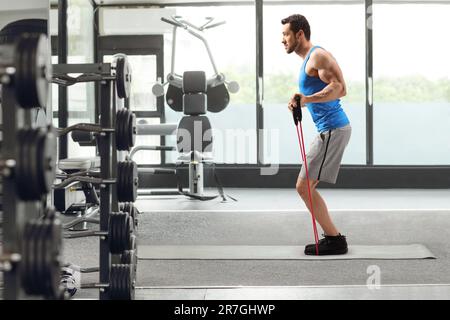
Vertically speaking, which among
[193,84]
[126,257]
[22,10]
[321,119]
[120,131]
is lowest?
[126,257]

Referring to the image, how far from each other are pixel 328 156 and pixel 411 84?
4.47 m

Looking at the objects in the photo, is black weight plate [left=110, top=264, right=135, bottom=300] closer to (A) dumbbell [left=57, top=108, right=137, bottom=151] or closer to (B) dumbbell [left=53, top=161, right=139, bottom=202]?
(B) dumbbell [left=53, top=161, right=139, bottom=202]

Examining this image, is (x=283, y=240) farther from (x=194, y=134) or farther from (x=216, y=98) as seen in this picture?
(x=216, y=98)

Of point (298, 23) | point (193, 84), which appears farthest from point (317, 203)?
point (193, 84)

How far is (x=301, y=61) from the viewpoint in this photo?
838 cm

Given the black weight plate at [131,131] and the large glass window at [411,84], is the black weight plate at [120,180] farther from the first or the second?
the large glass window at [411,84]

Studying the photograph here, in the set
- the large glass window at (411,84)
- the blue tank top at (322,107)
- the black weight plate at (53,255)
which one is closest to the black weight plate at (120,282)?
the black weight plate at (53,255)

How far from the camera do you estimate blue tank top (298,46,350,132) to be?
4.21m

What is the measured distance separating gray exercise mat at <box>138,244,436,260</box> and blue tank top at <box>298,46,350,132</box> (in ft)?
2.56

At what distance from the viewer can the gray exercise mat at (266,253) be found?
4.22m

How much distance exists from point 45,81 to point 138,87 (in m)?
6.77

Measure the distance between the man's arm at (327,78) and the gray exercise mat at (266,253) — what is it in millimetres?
938

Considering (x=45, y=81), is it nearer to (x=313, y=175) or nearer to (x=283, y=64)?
(x=313, y=175)
